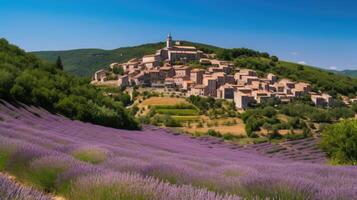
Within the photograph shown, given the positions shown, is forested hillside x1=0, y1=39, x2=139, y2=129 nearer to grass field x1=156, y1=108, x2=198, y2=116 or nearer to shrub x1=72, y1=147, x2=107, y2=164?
shrub x1=72, y1=147, x2=107, y2=164

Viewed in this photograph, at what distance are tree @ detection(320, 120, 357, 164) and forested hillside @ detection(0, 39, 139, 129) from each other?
12.9 metres

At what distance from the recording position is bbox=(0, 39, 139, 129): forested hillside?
864 inches

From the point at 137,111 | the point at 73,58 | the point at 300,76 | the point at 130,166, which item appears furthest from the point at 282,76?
the point at 130,166

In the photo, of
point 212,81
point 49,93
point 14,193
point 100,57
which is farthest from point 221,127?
point 100,57

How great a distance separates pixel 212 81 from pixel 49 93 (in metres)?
75.6

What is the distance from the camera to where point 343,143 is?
85.1 ft

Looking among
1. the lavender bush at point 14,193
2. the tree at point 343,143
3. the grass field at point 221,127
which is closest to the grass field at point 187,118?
the grass field at point 221,127

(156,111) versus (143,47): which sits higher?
(143,47)

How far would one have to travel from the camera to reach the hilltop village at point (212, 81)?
95.4 meters

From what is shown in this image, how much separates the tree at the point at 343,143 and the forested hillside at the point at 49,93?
12909mm

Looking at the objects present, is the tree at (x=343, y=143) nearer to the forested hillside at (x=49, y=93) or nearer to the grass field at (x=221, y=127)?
the forested hillside at (x=49, y=93)

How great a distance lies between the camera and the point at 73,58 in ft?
624

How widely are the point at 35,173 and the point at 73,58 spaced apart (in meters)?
192

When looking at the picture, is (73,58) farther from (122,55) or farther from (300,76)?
(300,76)
